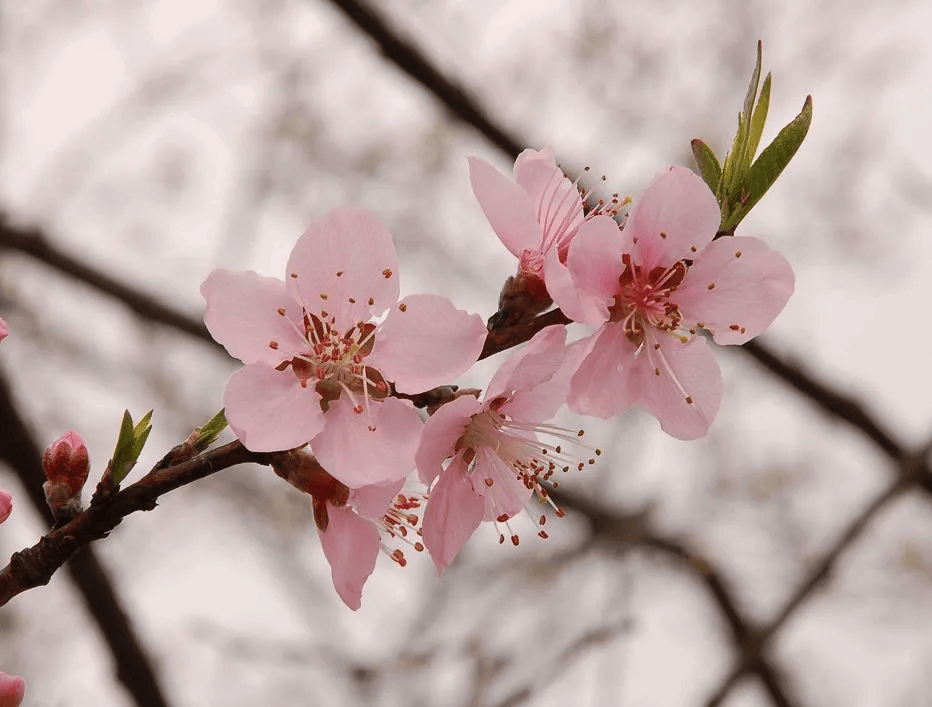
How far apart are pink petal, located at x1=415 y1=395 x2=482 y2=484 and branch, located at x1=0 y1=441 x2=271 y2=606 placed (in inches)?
7.5

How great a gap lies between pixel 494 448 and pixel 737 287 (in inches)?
14.8

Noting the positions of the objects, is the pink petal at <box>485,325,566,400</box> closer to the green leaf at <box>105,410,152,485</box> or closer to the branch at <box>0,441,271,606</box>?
the branch at <box>0,441,271,606</box>

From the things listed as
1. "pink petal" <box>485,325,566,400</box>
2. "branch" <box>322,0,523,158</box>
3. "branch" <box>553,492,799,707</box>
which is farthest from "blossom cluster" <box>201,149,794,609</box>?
"branch" <box>553,492,799,707</box>

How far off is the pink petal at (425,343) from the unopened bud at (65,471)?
0.37m

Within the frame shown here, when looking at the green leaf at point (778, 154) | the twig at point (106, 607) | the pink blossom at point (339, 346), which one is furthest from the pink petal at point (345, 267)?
the twig at point (106, 607)

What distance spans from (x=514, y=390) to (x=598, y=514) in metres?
2.64

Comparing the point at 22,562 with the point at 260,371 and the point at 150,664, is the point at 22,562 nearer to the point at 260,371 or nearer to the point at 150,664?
the point at 260,371

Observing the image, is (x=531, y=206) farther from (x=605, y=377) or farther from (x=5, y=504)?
(x=5, y=504)

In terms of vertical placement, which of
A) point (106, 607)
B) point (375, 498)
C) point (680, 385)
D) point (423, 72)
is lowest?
point (106, 607)

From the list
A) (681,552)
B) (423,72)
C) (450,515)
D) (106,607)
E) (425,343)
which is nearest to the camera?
(425,343)

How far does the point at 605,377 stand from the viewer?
114cm

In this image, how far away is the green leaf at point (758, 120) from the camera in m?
1.12

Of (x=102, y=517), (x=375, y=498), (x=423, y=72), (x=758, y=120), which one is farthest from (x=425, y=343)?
(x=423, y=72)

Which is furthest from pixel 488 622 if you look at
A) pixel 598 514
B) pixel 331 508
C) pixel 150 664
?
pixel 331 508
